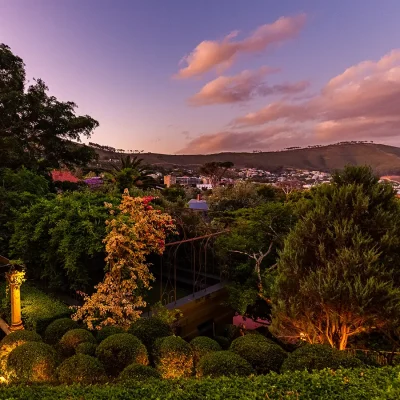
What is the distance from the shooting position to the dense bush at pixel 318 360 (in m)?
3.91

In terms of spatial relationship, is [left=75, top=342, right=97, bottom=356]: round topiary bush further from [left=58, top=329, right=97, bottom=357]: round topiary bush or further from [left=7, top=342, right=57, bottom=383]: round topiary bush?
[left=7, top=342, right=57, bottom=383]: round topiary bush

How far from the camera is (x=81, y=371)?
3.99 meters

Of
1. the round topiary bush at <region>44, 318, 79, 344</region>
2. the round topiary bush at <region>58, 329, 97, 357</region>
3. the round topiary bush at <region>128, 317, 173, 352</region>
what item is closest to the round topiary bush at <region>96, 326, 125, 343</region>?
the round topiary bush at <region>58, 329, 97, 357</region>

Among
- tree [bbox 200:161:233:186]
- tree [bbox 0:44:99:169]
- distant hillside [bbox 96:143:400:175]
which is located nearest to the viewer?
tree [bbox 0:44:99:169]

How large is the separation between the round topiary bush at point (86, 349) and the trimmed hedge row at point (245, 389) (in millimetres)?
1631

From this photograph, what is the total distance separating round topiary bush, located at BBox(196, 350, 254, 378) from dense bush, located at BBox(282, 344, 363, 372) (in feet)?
1.78

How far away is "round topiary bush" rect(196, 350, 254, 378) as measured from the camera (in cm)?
410

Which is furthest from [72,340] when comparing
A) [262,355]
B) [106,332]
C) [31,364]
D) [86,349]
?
[262,355]

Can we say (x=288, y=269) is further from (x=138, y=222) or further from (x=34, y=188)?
(x=34, y=188)

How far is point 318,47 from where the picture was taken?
15.2 meters

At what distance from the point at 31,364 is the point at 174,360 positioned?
205cm

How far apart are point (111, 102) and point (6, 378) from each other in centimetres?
2207

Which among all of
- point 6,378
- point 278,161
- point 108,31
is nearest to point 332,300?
point 6,378

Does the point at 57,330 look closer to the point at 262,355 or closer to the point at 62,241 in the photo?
the point at 62,241
